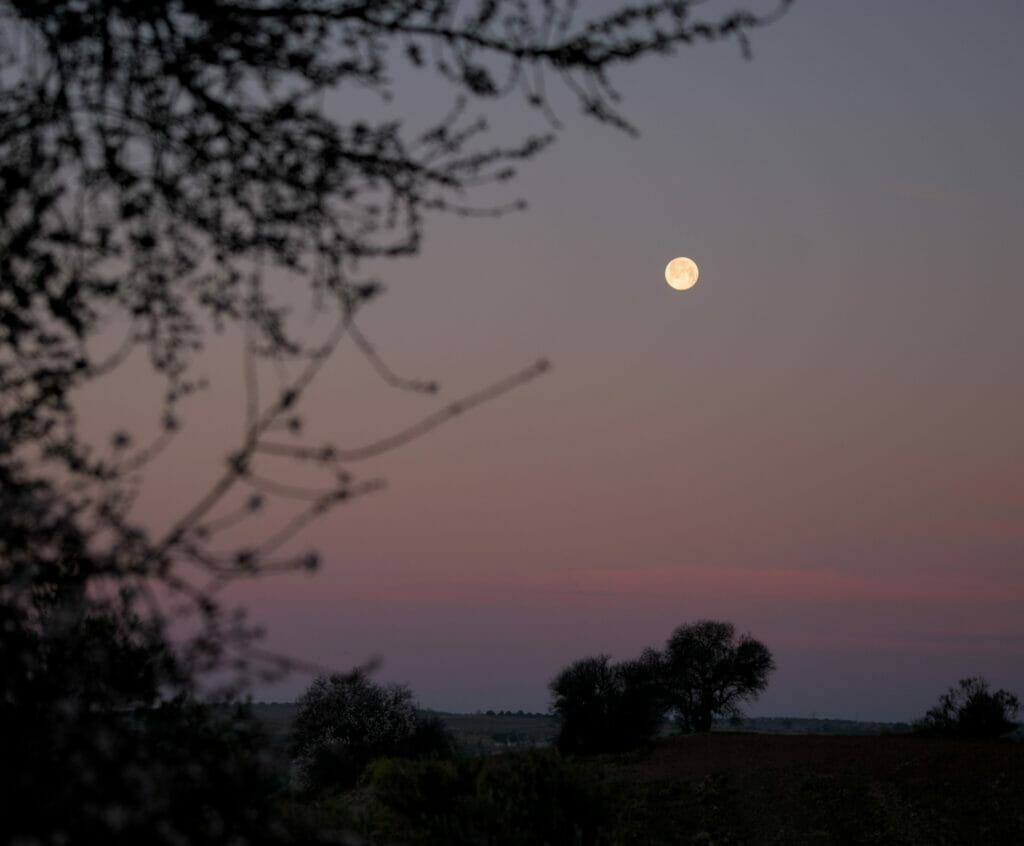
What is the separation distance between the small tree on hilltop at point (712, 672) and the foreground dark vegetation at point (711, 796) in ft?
65.9

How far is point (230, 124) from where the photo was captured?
6.07 metres

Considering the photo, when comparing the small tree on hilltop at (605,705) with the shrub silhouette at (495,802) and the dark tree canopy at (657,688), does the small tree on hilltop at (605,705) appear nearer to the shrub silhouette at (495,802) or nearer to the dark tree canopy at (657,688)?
the dark tree canopy at (657,688)

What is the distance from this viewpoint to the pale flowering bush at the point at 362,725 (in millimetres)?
41156

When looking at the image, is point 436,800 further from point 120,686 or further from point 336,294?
point 336,294

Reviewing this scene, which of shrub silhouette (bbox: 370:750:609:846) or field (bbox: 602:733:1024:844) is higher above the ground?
shrub silhouette (bbox: 370:750:609:846)

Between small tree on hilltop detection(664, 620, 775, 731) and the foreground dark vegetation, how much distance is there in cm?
2010

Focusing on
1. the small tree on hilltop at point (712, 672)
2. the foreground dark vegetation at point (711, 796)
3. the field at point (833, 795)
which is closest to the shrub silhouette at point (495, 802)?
the foreground dark vegetation at point (711, 796)

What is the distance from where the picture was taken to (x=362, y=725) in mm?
42562

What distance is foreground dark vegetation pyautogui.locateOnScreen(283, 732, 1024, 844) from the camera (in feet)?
49.7

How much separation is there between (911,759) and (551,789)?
1275 centimetres

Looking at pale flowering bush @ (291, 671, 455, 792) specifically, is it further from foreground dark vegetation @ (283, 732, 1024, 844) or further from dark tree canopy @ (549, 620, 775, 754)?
foreground dark vegetation @ (283, 732, 1024, 844)

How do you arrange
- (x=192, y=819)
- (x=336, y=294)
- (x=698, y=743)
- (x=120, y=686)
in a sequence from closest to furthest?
(x=192, y=819) → (x=336, y=294) → (x=120, y=686) → (x=698, y=743)

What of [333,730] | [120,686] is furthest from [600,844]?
[333,730]

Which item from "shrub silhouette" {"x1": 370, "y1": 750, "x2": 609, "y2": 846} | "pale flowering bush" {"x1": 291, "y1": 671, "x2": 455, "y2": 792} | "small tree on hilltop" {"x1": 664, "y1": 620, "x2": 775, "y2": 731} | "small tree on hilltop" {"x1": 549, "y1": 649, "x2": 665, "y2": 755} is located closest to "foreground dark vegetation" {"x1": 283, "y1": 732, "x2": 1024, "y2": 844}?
"shrub silhouette" {"x1": 370, "y1": 750, "x2": 609, "y2": 846}
